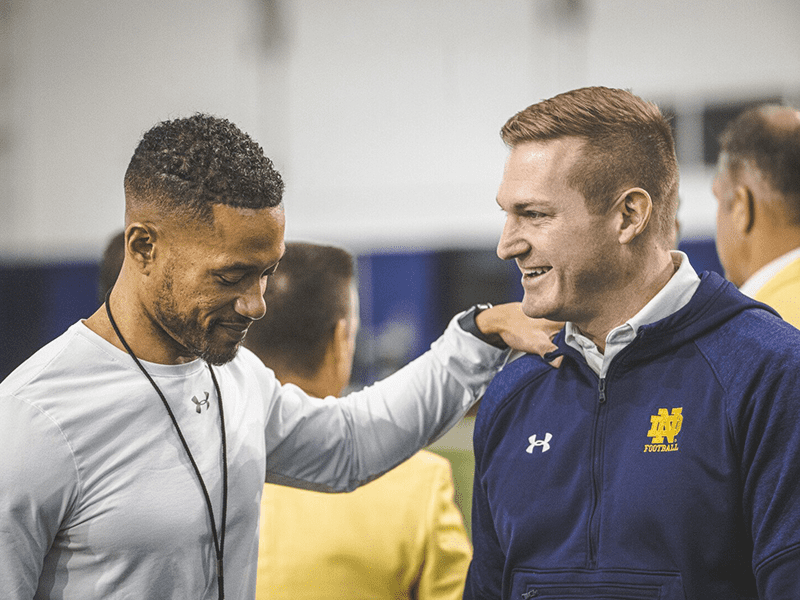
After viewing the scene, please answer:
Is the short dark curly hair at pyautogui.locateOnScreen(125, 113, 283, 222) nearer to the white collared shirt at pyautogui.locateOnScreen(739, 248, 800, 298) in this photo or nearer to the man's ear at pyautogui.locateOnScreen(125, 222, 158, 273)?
the man's ear at pyautogui.locateOnScreen(125, 222, 158, 273)

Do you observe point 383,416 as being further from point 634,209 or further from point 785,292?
point 785,292

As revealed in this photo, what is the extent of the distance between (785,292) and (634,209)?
0.68m

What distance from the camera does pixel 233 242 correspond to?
1217 millimetres

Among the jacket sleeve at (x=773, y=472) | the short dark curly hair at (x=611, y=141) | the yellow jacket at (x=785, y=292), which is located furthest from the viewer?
the yellow jacket at (x=785, y=292)

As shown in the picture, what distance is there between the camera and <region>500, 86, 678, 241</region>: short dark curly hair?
126cm

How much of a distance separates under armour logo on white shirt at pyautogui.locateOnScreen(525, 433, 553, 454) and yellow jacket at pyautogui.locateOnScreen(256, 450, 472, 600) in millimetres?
385

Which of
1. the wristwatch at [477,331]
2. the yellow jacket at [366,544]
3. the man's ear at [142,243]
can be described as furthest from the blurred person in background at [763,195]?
the man's ear at [142,243]

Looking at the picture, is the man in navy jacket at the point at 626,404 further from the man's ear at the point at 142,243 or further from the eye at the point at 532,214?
the man's ear at the point at 142,243

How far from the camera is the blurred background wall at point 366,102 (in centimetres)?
606

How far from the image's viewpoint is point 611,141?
127cm

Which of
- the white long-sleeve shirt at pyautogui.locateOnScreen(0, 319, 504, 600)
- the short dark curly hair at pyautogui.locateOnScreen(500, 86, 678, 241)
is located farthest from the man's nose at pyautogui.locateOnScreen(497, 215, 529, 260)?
the white long-sleeve shirt at pyautogui.locateOnScreen(0, 319, 504, 600)

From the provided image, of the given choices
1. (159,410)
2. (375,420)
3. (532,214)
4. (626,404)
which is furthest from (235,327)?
(626,404)

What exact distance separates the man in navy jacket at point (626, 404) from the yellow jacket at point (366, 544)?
198 mm

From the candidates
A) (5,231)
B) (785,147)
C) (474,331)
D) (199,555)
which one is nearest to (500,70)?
(5,231)
